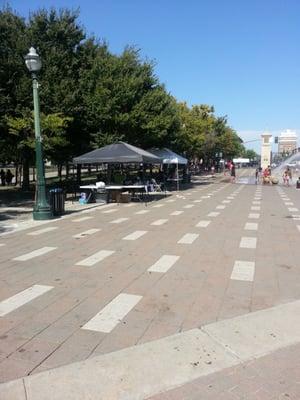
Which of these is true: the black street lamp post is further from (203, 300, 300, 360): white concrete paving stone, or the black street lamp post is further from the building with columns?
the building with columns

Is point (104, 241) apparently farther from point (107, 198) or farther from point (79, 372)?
point (107, 198)

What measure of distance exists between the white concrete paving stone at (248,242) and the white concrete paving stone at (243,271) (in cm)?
143

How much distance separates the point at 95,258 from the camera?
8.17 metres

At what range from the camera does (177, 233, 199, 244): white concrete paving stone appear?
31.9ft

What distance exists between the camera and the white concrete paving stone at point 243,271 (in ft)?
22.3

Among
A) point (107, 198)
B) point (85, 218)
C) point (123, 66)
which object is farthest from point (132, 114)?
point (85, 218)

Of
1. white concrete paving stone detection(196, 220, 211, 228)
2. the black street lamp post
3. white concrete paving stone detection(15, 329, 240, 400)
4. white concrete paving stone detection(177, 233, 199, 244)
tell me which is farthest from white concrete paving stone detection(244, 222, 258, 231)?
white concrete paving stone detection(15, 329, 240, 400)

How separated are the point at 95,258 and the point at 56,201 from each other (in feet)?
22.4

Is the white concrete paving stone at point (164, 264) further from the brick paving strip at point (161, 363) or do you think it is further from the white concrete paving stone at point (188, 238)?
the brick paving strip at point (161, 363)

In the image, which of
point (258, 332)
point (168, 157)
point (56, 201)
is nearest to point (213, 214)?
point (56, 201)

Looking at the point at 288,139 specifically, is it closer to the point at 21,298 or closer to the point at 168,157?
→ the point at 168,157

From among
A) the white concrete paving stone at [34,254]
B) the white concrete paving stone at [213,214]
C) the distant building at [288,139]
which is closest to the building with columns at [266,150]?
the distant building at [288,139]

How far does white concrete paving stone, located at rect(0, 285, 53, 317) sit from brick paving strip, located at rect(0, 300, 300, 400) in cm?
180

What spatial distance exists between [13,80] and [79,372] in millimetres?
20915
